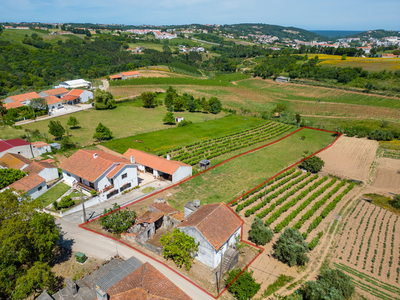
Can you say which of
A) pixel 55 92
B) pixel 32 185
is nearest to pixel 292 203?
pixel 32 185

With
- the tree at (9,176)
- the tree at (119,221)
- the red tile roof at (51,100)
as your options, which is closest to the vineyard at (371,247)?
the tree at (119,221)

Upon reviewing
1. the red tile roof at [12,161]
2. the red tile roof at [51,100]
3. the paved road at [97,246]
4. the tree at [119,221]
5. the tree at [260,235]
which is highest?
the red tile roof at [51,100]

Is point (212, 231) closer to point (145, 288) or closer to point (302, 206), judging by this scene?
point (145, 288)

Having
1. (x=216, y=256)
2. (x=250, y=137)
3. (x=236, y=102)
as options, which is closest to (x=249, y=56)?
(x=236, y=102)

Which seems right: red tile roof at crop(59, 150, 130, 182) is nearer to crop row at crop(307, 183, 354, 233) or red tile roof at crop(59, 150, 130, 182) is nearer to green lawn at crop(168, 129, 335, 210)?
green lawn at crop(168, 129, 335, 210)

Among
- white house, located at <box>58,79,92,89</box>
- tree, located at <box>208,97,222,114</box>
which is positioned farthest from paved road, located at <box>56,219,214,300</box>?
white house, located at <box>58,79,92,89</box>

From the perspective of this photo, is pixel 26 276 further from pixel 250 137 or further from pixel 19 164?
pixel 250 137

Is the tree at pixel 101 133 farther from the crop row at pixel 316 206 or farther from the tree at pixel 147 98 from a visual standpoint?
the crop row at pixel 316 206
